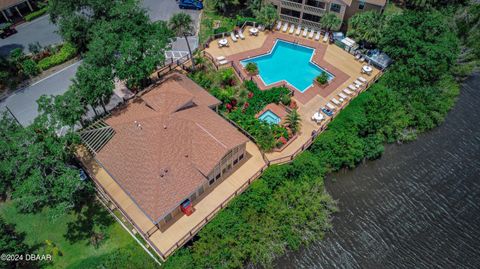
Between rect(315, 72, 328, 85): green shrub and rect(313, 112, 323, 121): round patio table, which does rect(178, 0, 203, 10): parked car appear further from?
rect(313, 112, 323, 121): round patio table

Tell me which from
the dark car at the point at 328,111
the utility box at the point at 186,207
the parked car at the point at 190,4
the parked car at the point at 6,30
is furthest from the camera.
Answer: the parked car at the point at 190,4

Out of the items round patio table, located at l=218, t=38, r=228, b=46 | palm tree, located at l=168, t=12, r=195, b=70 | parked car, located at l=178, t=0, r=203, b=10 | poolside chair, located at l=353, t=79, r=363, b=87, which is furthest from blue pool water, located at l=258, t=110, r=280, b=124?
parked car, located at l=178, t=0, r=203, b=10

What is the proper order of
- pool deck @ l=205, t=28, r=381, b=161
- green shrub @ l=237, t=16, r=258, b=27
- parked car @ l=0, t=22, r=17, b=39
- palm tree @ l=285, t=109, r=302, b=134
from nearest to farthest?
palm tree @ l=285, t=109, r=302, b=134
pool deck @ l=205, t=28, r=381, b=161
parked car @ l=0, t=22, r=17, b=39
green shrub @ l=237, t=16, r=258, b=27

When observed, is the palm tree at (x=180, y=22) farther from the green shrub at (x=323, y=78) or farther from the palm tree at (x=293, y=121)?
the green shrub at (x=323, y=78)

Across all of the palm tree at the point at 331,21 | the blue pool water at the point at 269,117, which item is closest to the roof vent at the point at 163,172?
the blue pool water at the point at 269,117

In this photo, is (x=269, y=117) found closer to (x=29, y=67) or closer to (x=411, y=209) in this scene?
(x=411, y=209)

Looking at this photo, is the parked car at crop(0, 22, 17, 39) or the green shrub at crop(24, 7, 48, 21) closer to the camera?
the parked car at crop(0, 22, 17, 39)
